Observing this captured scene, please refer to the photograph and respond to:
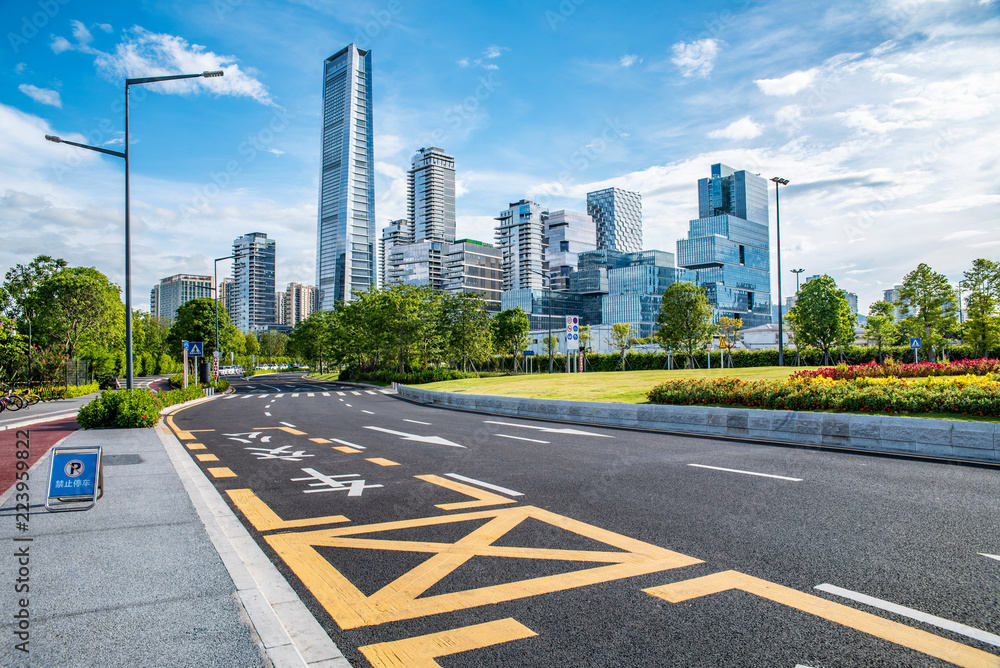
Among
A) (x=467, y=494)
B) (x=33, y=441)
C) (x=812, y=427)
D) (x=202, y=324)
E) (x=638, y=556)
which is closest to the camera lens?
(x=638, y=556)

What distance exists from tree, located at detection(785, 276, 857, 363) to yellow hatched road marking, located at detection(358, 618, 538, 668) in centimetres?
4536

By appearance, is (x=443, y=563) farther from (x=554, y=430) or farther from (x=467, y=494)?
(x=554, y=430)

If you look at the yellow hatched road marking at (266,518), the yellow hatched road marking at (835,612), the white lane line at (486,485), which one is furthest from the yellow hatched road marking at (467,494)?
the yellow hatched road marking at (835,612)

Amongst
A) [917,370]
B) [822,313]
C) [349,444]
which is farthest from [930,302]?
[349,444]

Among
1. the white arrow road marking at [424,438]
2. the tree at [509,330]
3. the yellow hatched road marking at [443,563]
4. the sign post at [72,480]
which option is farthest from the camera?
the tree at [509,330]

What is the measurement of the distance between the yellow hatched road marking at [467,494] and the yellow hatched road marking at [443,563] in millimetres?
447

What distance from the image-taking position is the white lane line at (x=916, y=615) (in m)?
3.70

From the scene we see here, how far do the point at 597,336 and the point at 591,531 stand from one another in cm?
12158

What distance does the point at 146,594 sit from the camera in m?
4.31

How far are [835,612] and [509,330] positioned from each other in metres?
69.5

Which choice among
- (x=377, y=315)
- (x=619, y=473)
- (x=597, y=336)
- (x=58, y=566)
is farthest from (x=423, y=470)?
(x=597, y=336)

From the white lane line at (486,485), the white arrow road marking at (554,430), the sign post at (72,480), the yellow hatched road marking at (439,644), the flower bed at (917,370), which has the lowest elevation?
the white arrow road marking at (554,430)

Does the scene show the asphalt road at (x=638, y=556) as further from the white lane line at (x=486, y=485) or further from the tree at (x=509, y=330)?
the tree at (x=509, y=330)

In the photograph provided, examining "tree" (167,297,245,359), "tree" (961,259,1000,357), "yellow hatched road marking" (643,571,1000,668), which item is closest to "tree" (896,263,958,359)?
"tree" (961,259,1000,357)
